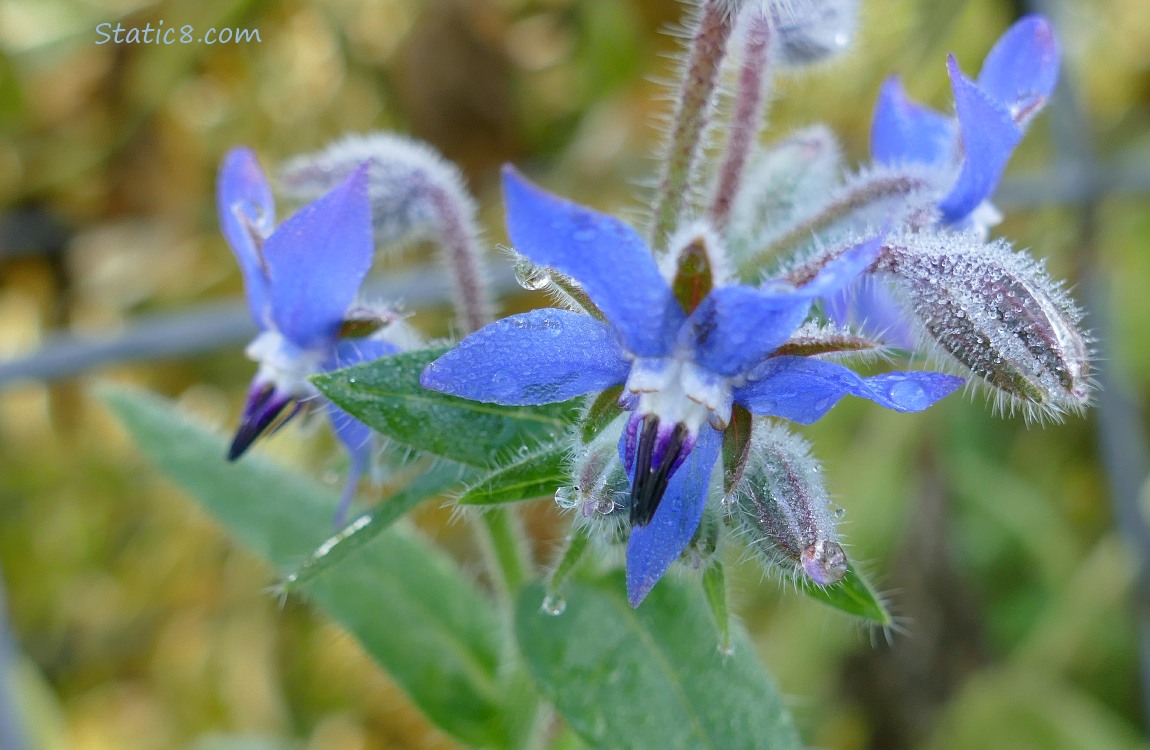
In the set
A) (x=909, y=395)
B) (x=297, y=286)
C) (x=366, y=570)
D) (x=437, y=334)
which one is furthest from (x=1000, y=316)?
(x=437, y=334)

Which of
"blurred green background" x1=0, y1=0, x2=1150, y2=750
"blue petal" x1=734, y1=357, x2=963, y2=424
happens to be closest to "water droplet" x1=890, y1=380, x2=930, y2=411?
"blue petal" x1=734, y1=357, x2=963, y2=424

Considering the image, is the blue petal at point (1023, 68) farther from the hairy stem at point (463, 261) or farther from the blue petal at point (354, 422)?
the blue petal at point (354, 422)

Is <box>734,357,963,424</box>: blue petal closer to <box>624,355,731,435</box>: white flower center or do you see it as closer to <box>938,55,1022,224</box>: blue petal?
<box>624,355,731,435</box>: white flower center

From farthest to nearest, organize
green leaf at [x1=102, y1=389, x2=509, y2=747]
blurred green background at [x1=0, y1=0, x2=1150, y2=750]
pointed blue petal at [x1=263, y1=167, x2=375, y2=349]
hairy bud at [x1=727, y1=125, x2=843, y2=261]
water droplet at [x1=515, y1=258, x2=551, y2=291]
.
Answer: blurred green background at [x1=0, y1=0, x2=1150, y2=750] < green leaf at [x1=102, y1=389, x2=509, y2=747] < hairy bud at [x1=727, y1=125, x2=843, y2=261] < pointed blue petal at [x1=263, y1=167, x2=375, y2=349] < water droplet at [x1=515, y1=258, x2=551, y2=291]

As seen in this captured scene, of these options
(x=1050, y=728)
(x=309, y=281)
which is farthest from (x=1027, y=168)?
(x=309, y=281)

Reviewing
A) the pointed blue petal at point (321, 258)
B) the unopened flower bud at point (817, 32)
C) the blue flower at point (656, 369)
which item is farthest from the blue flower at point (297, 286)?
the unopened flower bud at point (817, 32)

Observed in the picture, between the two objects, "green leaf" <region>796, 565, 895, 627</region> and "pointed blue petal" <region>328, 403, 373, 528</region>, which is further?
"pointed blue petal" <region>328, 403, 373, 528</region>

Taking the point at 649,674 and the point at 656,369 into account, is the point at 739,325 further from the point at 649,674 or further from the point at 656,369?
the point at 649,674
